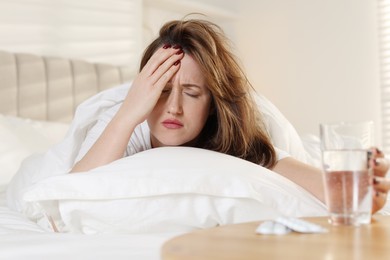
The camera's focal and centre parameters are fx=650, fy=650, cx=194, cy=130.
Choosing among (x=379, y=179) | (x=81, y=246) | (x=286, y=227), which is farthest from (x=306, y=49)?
(x=286, y=227)

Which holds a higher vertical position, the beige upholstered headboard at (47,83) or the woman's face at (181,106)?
the woman's face at (181,106)

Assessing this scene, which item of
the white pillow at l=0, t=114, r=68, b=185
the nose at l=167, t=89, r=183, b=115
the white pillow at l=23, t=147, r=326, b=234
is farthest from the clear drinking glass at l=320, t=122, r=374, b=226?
the white pillow at l=0, t=114, r=68, b=185

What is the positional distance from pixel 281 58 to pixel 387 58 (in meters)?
0.72

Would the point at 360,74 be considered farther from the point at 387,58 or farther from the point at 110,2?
the point at 110,2

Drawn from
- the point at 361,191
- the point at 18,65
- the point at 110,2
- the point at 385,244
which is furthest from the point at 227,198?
the point at 110,2

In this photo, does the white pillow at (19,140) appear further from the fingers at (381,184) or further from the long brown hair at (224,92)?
the fingers at (381,184)

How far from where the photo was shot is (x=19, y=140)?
→ 2.44 meters

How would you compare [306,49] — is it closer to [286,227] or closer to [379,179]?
[379,179]

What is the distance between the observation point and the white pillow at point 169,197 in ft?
A: 3.99

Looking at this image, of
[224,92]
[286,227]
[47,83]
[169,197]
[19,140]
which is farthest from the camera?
[47,83]

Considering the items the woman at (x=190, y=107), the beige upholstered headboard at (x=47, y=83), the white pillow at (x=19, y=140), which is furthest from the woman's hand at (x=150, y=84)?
the beige upholstered headboard at (x=47, y=83)

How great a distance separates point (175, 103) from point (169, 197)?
361 mm

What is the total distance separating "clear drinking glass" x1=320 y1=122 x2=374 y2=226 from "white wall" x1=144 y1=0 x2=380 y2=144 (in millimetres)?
2914

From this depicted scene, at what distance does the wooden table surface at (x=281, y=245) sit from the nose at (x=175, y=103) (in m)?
0.64
